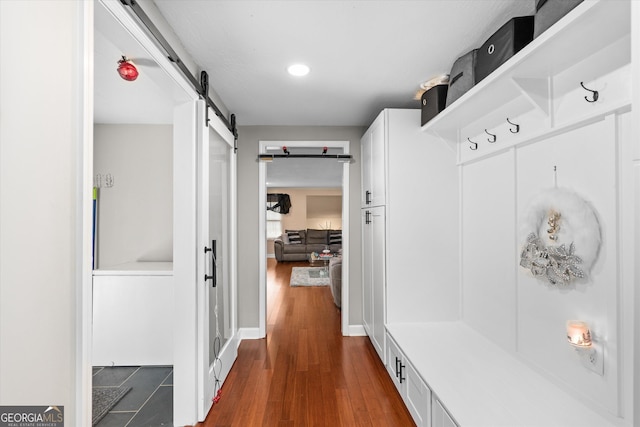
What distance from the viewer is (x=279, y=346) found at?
3.31 meters

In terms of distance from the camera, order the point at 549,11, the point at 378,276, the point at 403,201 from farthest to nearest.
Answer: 1. the point at 378,276
2. the point at 403,201
3. the point at 549,11

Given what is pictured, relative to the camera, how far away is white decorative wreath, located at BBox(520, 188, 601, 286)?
57.6 inches

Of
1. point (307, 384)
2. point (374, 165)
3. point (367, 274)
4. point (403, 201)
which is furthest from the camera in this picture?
point (367, 274)

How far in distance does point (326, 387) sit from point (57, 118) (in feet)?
8.01

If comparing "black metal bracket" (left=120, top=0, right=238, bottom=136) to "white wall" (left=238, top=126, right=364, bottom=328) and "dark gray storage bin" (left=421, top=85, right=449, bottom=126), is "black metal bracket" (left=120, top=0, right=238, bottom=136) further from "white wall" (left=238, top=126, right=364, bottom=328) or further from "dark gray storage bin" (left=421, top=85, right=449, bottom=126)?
"dark gray storage bin" (left=421, top=85, right=449, bottom=126)

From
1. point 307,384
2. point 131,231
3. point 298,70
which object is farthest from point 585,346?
point 131,231

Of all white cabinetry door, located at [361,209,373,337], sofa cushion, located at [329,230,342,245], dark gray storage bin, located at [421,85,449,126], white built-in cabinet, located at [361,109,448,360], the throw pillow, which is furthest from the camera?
sofa cushion, located at [329,230,342,245]

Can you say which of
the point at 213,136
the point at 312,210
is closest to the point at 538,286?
the point at 213,136

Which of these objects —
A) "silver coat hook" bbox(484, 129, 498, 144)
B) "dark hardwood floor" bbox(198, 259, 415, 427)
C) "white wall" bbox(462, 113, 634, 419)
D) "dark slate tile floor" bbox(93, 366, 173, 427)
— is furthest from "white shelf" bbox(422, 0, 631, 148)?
"dark slate tile floor" bbox(93, 366, 173, 427)

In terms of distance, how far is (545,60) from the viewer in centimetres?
142

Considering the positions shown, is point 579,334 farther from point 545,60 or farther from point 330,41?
point 330,41

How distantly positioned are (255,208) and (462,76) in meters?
2.45

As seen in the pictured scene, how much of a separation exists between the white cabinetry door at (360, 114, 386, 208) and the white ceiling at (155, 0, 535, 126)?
0.32 metres

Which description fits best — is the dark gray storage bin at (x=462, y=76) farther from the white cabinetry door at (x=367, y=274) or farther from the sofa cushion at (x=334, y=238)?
the sofa cushion at (x=334, y=238)
